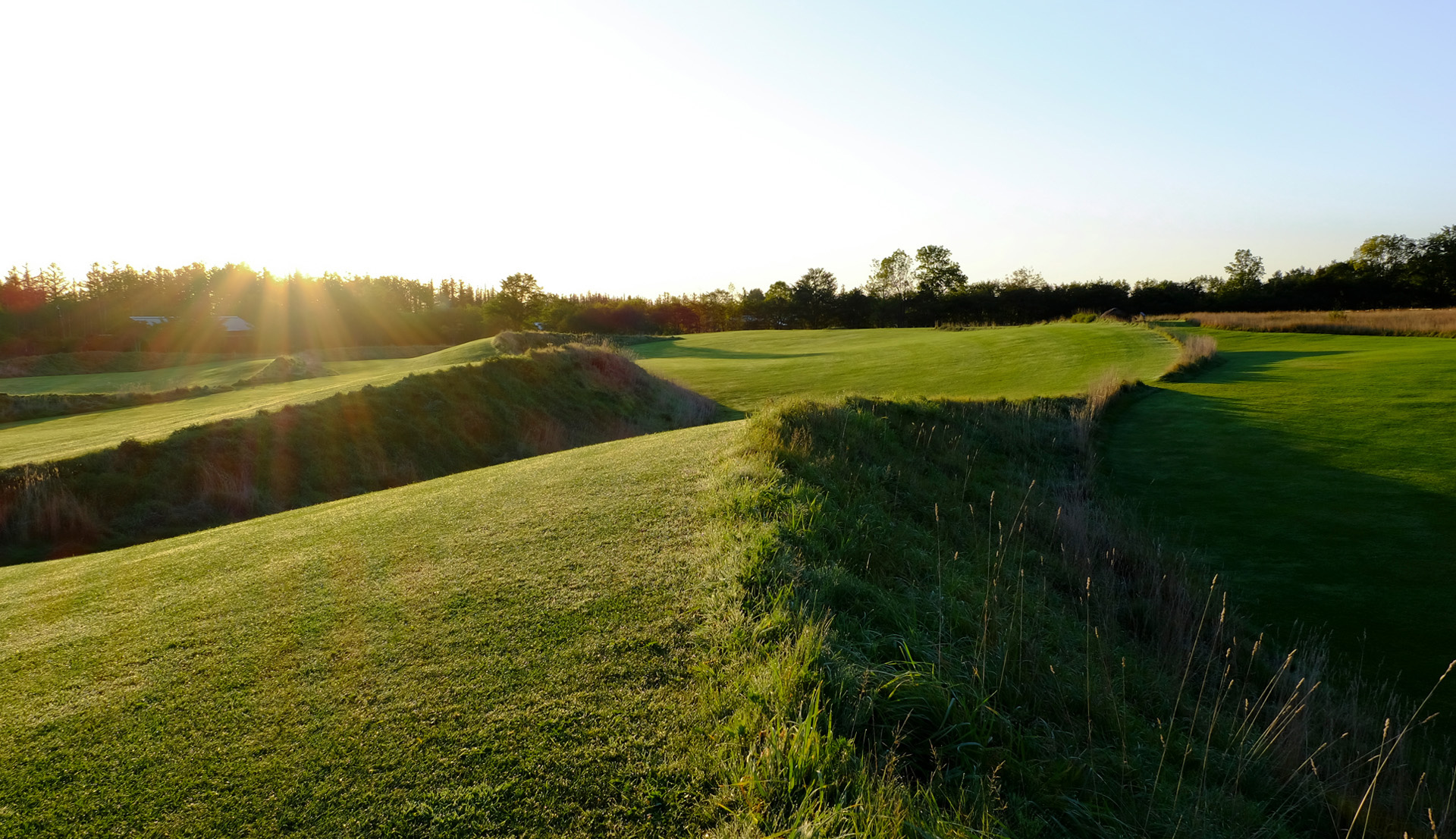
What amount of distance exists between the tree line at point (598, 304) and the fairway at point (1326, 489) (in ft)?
139

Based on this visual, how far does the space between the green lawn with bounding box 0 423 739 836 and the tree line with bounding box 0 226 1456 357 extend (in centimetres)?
5128

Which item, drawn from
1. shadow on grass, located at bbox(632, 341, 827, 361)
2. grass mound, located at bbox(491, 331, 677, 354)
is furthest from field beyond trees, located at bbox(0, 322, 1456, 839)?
shadow on grass, located at bbox(632, 341, 827, 361)

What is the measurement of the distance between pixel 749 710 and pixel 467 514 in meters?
4.37

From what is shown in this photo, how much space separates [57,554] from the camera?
33.9ft

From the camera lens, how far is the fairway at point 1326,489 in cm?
657

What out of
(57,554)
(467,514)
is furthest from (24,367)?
(467,514)

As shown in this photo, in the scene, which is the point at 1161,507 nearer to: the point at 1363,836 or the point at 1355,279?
the point at 1363,836

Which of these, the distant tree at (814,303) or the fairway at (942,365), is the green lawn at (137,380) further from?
the distant tree at (814,303)

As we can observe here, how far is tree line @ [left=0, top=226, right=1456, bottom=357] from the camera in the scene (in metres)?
51.5

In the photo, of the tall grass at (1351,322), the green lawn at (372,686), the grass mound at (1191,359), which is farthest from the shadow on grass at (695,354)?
the green lawn at (372,686)

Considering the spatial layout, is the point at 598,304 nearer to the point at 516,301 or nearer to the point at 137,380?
the point at 516,301

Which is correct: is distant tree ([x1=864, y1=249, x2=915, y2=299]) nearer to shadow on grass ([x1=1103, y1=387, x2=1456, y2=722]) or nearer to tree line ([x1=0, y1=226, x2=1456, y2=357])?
tree line ([x1=0, y1=226, x2=1456, y2=357])

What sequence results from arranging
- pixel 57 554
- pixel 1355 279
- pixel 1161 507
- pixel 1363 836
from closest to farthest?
1. pixel 1363 836
2. pixel 1161 507
3. pixel 57 554
4. pixel 1355 279

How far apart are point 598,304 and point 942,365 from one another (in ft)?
173
